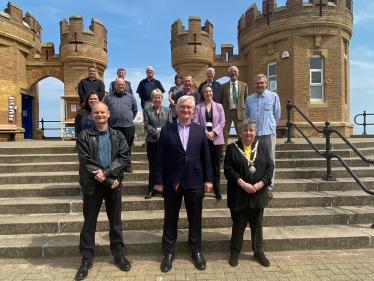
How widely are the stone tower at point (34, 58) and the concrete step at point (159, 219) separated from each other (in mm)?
10165

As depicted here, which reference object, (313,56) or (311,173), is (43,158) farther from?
(313,56)

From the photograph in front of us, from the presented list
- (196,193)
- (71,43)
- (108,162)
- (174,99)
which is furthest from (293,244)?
(71,43)

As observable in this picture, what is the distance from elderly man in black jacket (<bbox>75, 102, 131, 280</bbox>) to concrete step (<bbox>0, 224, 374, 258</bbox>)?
1.65ft

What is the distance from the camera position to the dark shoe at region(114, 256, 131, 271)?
316cm

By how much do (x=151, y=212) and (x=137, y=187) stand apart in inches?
27.7

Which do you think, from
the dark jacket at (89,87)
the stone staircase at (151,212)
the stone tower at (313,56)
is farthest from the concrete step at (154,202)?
the stone tower at (313,56)

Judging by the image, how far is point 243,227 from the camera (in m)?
3.33

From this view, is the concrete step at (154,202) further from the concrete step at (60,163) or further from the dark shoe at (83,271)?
the dark shoe at (83,271)

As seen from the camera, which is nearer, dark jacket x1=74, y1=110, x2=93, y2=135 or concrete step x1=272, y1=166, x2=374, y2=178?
dark jacket x1=74, y1=110, x2=93, y2=135

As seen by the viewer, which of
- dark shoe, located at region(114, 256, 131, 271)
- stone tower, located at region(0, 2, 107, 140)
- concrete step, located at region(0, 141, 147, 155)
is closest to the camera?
dark shoe, located at region(114, 256, 131, 271)

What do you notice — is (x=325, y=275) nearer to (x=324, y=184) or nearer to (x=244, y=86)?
(x=324, y=184)

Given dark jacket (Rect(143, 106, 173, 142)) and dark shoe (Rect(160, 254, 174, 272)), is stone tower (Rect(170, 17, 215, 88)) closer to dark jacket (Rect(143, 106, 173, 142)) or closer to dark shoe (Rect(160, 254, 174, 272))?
dark jacket (Rect(143, 106, 173, 142))

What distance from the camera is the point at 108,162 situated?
3.06 metres

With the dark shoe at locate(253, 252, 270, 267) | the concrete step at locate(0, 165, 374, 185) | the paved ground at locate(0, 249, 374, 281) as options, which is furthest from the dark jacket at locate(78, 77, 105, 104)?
the dark shoe at locate(253, 252, 270, 267)
